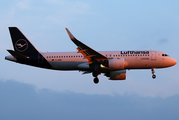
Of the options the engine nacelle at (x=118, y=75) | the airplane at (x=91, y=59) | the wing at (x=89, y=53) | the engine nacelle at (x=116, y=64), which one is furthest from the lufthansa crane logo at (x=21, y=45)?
the engine nacelle at (x=116, y=64)

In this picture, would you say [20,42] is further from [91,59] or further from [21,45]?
[91,59]

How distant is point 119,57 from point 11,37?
56.3ft

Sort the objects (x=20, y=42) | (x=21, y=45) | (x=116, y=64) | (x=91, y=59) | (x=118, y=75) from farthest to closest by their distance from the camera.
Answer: (x=20, y=42) → (x=21, y=45) → (x=118, y=75) → (x=91, y=59) → (x=116, y=64)

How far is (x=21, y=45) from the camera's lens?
44281 millimetres

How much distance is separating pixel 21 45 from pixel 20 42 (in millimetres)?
534

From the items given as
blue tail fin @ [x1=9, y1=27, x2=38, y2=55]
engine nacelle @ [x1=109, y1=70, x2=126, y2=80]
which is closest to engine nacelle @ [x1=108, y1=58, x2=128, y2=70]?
engine nacelle @ [x1=109, y1=70, x2=126, y2=80]

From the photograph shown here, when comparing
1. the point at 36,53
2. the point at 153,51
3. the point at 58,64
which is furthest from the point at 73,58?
the point at 153,51

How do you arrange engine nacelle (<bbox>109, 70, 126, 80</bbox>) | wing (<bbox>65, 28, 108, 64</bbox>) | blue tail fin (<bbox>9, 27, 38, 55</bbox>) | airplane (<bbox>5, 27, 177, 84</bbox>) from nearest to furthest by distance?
wing (<bbox>65, 28, 108, 64</bbox>)
airplane (<bbox>5, 27, 177, 84</bbox>)
engine nacelle (<bbox>109, 70, 126, 80</bbox>)
blue tail fin (<bbox>9, 27, 38, 55</bbox>)

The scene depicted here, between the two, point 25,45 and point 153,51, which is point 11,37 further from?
point 153,51

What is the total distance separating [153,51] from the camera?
41344 mm

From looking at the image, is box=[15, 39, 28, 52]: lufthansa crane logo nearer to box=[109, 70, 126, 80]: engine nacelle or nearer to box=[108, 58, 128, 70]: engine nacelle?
box=[109, 70, 126, 80]: engine nacelle

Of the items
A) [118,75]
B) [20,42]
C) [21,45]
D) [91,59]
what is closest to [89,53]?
[91,59]

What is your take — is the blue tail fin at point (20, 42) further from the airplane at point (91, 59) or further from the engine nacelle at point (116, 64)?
the engine nacelle at point (116, 64)

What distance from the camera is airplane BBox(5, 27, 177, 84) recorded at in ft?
128
